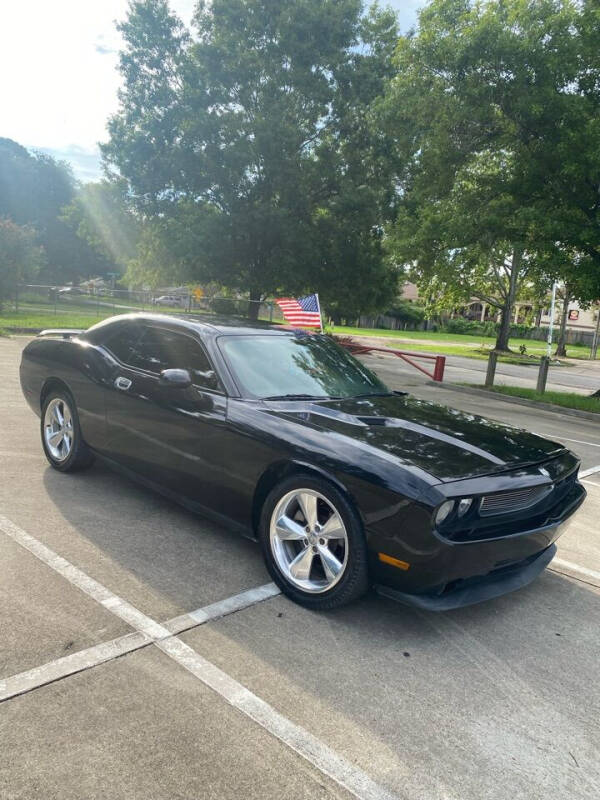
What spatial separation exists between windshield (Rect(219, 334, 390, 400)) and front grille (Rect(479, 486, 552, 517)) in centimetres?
145

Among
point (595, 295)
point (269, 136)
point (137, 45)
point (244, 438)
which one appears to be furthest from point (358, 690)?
point (137, 45)

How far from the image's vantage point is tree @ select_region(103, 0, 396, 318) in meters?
21.0

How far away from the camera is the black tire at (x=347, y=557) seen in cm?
326

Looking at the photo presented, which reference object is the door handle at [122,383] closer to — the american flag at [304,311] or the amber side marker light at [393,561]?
the amber side marker light at [393,561]

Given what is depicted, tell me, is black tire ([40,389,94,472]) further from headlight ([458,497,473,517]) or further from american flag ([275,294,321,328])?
american flag ([275,294,321,328])

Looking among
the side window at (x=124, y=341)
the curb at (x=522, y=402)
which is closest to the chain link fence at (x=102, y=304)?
the curb at (x=522, y=402)

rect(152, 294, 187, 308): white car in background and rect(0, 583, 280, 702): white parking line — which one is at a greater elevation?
rect(152, 294, 187, 308): white car in background

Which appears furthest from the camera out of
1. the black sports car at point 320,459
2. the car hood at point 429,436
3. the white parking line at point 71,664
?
the car hood at point 429,436

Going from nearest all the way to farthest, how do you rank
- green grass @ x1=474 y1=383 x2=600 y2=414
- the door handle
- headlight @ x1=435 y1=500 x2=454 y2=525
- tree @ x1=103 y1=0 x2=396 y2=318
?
headlight @ x1=435 y1=500 x2=454 y2=525 → the door handle → green grass @ x1=474 y1=383 x2=600 y2=414 → tree @ x1=103 y1=0 x2=396 y2=318

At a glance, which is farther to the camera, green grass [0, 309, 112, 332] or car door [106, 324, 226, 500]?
green grass [0, 309, 112, 332]

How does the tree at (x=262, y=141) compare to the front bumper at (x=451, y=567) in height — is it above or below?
above

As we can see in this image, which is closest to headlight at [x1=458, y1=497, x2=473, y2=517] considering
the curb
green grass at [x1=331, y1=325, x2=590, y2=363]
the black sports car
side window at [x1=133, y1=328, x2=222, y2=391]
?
the black sports car

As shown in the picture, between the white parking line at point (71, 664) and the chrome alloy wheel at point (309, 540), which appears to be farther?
the chrome alloy wheel at point (309, 540)

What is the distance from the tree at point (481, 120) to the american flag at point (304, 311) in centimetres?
268
